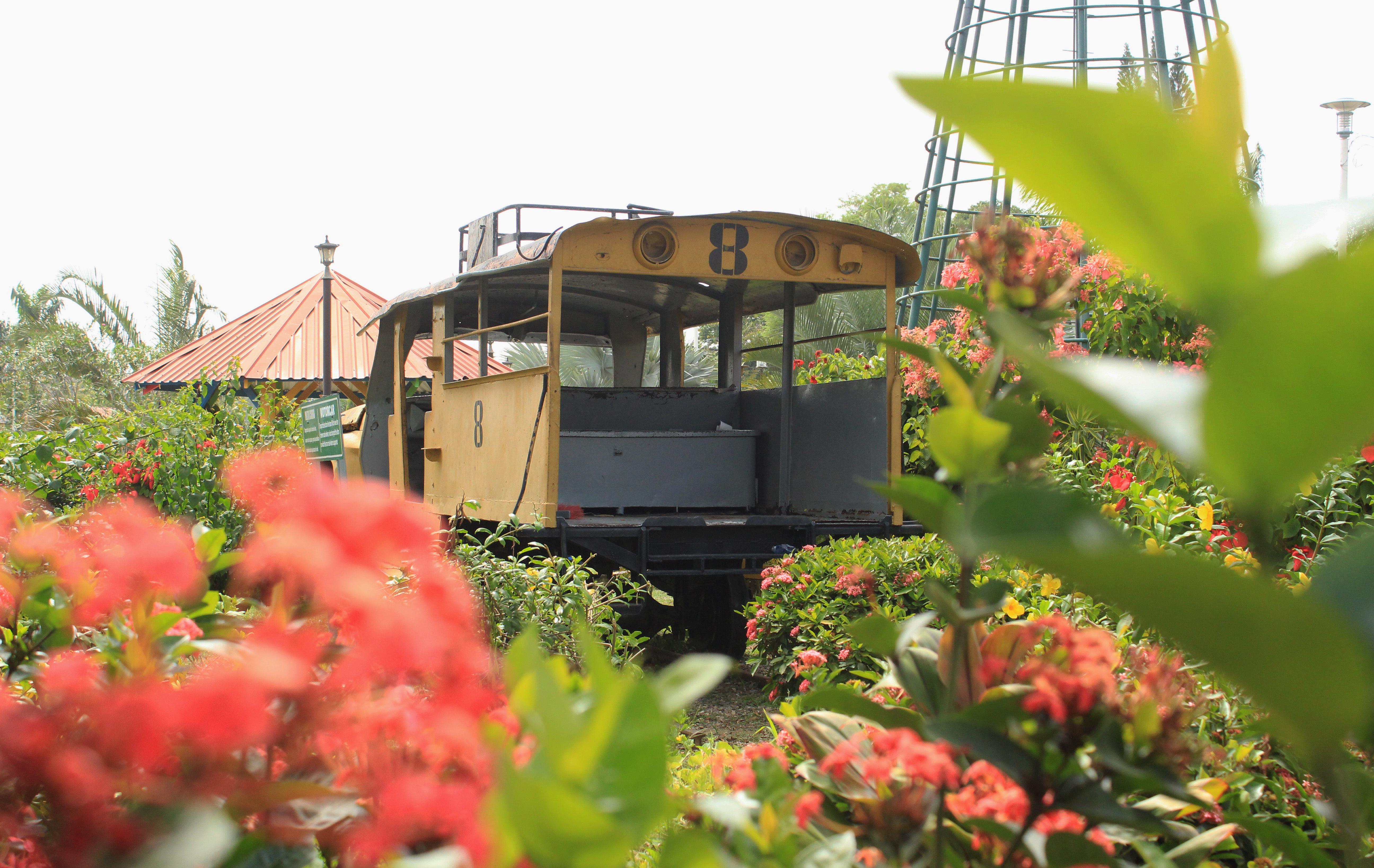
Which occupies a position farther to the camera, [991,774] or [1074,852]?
[991,774]

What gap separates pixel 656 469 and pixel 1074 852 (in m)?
7.33

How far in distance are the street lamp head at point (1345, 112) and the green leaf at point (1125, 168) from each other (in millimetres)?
19679

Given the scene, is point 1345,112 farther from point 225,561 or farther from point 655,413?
point 225,561

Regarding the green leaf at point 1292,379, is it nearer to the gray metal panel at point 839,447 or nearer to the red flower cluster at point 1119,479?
the red flower cluster at point 1119,479

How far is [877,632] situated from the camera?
1115mm

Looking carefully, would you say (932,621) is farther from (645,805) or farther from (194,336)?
(194,336)

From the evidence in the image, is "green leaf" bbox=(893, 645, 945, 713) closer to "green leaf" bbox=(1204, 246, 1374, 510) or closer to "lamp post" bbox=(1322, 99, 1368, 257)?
"green leaf" bbox=(1204, 246, 1374, 510)

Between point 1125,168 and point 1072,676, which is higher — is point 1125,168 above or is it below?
above

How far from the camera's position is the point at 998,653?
1.29 meters

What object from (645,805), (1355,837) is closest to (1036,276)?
(1355,837)

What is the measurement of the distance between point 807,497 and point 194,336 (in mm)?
27227

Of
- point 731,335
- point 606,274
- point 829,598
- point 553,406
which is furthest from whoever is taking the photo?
point 731,335

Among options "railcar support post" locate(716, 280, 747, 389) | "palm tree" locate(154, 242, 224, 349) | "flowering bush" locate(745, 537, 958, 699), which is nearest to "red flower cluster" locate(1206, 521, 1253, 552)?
"flowering bush" locate(745, 537, 958, 699)

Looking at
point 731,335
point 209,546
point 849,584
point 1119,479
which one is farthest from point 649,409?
point 209,546
